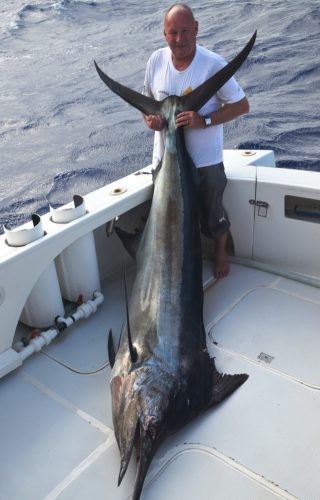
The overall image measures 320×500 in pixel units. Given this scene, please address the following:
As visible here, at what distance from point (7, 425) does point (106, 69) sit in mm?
11250

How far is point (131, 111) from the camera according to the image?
29.8 feet

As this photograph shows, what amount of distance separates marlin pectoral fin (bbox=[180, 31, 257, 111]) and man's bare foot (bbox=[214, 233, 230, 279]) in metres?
0.70

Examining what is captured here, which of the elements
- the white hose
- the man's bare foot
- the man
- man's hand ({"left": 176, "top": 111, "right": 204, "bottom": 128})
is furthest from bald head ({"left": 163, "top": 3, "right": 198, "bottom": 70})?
the white hose

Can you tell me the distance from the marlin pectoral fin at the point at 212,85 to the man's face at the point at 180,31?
18 cm

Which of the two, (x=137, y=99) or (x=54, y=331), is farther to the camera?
(x=137, y=99)

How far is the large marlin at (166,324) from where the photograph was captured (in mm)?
1581

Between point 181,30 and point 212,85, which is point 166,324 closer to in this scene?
point 212,85

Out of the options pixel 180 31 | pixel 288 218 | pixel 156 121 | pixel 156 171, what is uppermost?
pixel 180 31

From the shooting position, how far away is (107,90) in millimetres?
10430

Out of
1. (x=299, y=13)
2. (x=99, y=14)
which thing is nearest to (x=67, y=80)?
(x=299, y=13)

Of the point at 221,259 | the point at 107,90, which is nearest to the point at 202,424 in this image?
the point at 221,259

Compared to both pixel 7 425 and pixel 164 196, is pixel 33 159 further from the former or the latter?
pixel 7 425

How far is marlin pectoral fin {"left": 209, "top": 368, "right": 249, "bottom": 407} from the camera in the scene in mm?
1770

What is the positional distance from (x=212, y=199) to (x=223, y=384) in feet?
3.30
